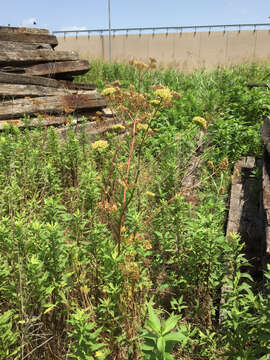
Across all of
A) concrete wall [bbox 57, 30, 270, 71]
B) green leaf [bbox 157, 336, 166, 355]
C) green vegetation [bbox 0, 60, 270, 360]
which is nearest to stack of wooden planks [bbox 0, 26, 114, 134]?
green vegetation [bbox 0, 60, 270, 360]

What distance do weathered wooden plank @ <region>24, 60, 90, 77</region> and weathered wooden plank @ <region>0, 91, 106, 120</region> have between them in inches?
31.6

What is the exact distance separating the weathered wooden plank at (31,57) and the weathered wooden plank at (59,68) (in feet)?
0.33

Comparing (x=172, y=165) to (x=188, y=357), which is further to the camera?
(x=172, y=165)

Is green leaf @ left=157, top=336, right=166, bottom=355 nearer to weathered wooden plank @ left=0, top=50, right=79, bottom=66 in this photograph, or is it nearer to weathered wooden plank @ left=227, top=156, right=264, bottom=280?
weathered wooden plank @ left=227, top=156, right=264, bottom=280

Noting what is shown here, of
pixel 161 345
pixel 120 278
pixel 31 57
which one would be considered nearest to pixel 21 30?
pixel 31 57

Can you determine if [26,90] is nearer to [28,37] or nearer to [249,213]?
[28,37]

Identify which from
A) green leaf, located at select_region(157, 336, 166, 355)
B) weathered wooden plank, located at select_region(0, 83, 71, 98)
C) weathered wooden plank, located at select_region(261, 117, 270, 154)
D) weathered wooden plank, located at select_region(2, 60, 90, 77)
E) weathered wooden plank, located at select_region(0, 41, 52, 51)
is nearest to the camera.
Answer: green leaf, located at select_region(157, 336, 166, 355)

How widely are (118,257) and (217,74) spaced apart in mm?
10911

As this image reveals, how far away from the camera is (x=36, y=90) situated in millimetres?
5773

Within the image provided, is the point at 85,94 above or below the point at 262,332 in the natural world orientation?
above

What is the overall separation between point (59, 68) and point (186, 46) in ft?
83.7

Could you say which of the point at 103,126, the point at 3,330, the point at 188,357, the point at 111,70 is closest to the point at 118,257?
the point at 3,330

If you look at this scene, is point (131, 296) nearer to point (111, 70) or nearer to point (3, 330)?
point (3, 330)

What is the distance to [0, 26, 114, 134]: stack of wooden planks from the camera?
540 centimetres
